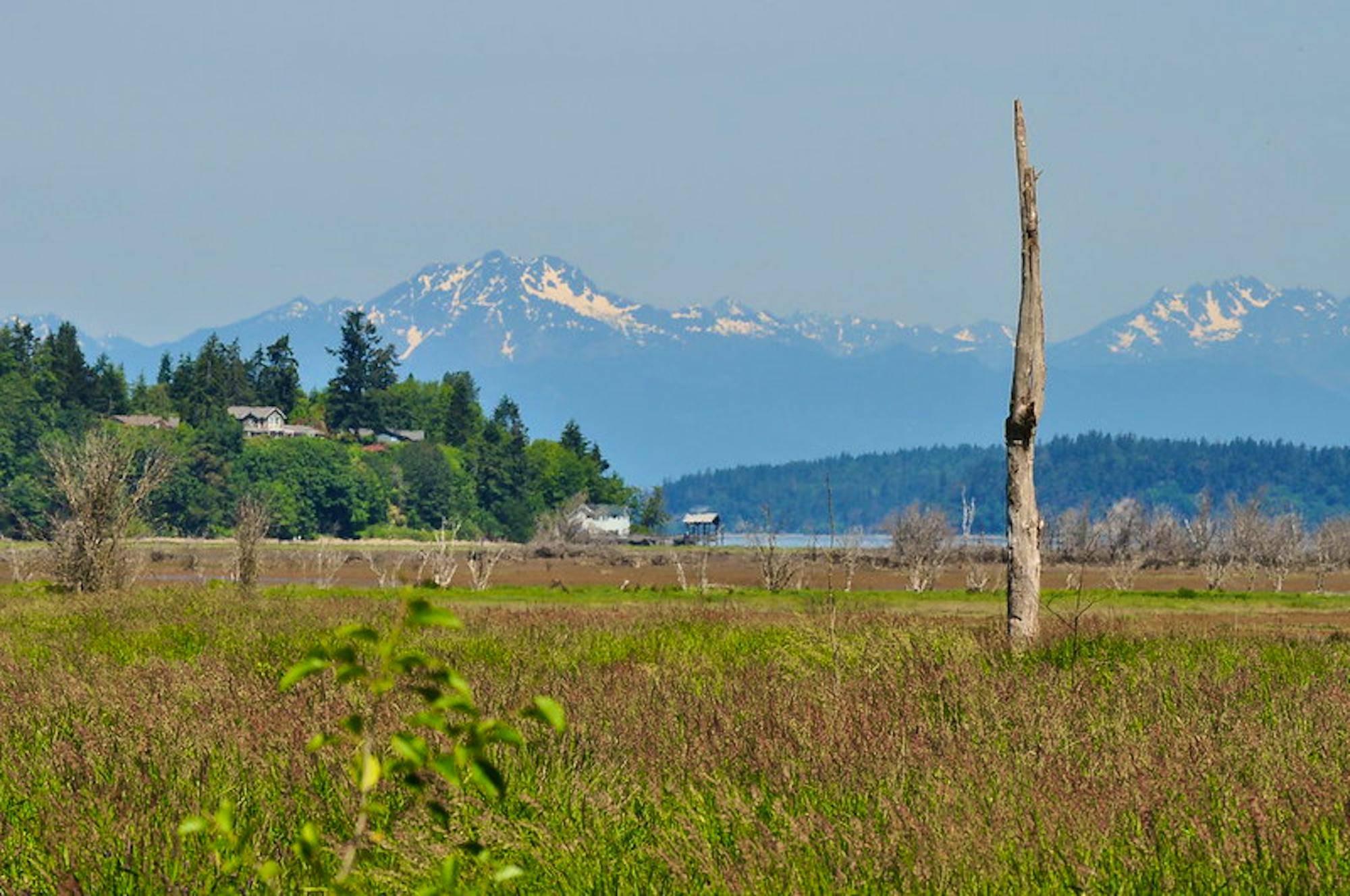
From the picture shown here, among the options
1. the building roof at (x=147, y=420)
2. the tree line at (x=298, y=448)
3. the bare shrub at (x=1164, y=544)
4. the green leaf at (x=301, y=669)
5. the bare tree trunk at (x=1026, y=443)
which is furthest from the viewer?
the building roof at (x=147, y=420)

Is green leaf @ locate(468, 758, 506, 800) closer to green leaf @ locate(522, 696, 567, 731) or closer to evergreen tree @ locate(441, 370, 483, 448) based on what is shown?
green leaf @ locate(522, 696, 567, 731)

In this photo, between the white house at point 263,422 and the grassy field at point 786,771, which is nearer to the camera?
the grassy field at point 786,771

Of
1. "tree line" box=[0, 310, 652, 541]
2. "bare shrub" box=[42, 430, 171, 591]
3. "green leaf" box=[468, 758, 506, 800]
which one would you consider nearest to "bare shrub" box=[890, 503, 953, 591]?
"tree line" box=[0, 310, 652, 541]

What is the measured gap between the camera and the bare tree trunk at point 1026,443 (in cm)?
1608

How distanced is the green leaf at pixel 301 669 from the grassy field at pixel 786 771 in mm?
304

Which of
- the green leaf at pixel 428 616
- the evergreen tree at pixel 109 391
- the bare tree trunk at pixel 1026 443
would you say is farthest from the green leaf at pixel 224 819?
the evergreen tree at pixel 109 391

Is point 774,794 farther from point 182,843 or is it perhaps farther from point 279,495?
point 279,495

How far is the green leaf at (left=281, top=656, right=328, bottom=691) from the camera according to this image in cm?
323

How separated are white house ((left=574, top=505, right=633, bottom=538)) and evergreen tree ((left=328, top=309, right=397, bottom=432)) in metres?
29.3

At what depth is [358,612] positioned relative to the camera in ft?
87.7

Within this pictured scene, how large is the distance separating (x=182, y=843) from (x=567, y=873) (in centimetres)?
170

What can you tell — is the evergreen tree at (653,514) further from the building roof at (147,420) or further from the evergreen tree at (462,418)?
the building roof at (147,420)

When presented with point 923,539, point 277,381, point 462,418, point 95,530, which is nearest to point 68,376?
point 277,381

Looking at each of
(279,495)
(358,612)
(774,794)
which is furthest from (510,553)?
(774,794)
